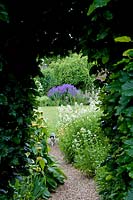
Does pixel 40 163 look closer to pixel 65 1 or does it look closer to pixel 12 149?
pixel 12 149

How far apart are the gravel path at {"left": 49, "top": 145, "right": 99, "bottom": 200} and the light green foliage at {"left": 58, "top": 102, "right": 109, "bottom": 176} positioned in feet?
0.49

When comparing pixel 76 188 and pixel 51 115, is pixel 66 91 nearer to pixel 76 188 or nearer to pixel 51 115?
pixel 51 115

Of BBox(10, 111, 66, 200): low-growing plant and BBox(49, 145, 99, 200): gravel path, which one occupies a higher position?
BBox(10, 111, 66, 200): low-growing plant

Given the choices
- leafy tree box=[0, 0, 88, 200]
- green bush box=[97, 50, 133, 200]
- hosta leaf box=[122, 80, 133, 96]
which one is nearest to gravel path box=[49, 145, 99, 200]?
leafy tree box=[0, 0, 88, 200]

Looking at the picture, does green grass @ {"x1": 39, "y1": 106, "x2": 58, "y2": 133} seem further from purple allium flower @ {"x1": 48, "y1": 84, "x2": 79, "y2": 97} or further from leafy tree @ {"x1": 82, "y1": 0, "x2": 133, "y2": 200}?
leafy tree @ {"x1": 82, "y1": 0, "x2": 133, "y2": 200}

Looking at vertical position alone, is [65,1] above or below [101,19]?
above

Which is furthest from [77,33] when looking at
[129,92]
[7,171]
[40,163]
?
[40,163]

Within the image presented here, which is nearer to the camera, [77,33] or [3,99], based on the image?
[3,99]

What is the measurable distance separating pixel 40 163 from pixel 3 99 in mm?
2374

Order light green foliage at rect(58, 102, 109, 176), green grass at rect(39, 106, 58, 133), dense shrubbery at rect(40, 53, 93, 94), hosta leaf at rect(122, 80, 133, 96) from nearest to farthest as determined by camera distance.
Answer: hosta leaf at rect(122, 80, 133, 96)
light green foliage at rect(58, 102, 109, 176)
green grass at rect(39, 106, 58, 133)
dense shrubbery at rect(40, 53, 93, 94)

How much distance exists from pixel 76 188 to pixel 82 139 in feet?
4.55

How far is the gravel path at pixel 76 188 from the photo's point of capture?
5.18m

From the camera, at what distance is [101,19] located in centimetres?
211

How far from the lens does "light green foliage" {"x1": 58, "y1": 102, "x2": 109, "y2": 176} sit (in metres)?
5.84
